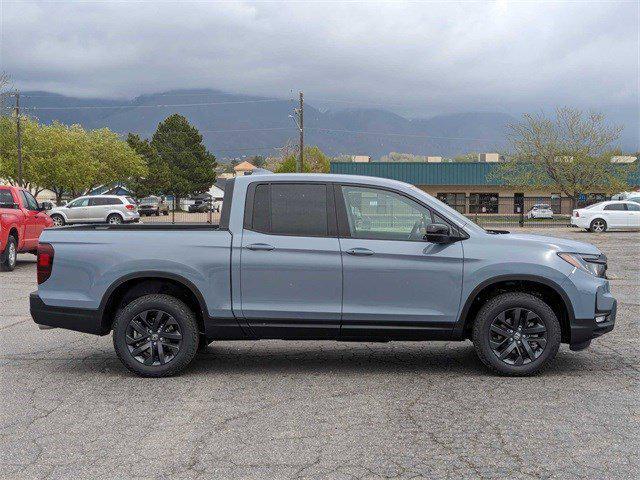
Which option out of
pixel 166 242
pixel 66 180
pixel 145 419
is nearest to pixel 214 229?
pixel 166 242

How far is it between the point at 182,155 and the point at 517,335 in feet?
337

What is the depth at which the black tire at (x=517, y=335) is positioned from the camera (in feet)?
21.4

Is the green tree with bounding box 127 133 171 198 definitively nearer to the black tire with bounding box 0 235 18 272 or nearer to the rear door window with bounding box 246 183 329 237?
the black tire with bounding box 0 235 18 272

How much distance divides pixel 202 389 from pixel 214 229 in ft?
4.94

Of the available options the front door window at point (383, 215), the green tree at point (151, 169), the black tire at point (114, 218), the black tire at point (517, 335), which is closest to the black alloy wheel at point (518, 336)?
the black tire at point (517, 335)

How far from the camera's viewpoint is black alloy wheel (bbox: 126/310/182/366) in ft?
21.7

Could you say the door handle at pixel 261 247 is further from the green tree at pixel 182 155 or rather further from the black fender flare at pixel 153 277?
the green tree at pixel 182 155

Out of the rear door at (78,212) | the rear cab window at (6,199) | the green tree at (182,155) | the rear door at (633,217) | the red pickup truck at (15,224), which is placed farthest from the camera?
the green tree at (182,155)

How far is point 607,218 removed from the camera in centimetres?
3453

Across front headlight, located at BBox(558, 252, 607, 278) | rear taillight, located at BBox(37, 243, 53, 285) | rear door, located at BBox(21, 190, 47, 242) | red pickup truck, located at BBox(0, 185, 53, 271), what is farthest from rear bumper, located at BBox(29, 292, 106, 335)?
rear door, located at BBox(21, 190, 47, 242)

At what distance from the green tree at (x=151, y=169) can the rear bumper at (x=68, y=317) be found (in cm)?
9347

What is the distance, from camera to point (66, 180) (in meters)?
62.4

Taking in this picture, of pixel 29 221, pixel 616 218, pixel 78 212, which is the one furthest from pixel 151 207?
pixel 29 221

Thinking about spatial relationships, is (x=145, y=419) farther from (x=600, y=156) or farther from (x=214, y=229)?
(x=600, y=156)
